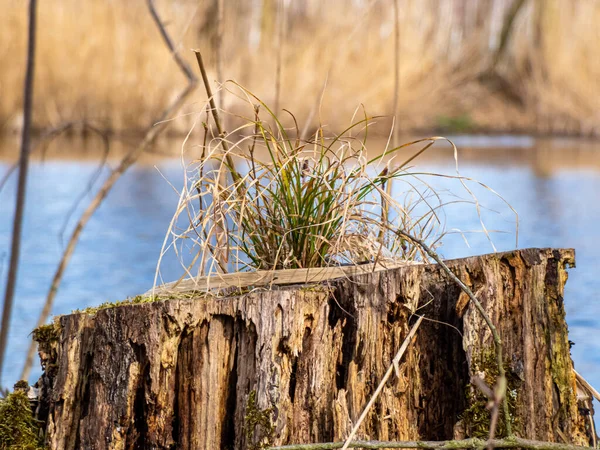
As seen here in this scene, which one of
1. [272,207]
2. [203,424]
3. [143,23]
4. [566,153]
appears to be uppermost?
[143,23]

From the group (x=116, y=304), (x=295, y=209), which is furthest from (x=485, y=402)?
(x=116, y=304)

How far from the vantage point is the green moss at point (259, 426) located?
29.9 inches

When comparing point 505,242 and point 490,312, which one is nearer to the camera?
point 490,312

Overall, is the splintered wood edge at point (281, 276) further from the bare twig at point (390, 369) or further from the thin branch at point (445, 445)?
the thin branch at point (445, 445)

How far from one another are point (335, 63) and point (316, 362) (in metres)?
3.44

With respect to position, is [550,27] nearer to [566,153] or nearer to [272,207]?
[566,153]

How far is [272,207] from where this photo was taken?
92 cm

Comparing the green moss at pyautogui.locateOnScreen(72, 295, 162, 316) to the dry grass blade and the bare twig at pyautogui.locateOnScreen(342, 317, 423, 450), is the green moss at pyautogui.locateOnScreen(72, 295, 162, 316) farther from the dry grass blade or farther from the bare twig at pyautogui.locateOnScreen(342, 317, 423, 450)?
the bare twig at pyautogui.locateOnScreen(342, 317, 423, 450)

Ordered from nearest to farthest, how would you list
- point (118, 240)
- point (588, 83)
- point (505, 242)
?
point (505, 242) → point (118, 240) → point (588, 83)

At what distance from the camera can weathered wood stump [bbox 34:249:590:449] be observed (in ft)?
2.51

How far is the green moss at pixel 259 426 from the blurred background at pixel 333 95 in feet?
1.79

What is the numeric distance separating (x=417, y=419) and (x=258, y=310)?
8.4 inches

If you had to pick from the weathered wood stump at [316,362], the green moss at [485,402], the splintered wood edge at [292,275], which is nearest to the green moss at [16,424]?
the weathered wood stump at [316,362]

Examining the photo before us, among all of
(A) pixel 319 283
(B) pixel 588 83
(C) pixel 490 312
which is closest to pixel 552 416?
(C) pixel 490 312
